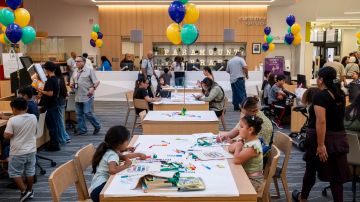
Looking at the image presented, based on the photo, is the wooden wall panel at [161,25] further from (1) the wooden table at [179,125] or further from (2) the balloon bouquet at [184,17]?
(1) the wooden table at [179,125]

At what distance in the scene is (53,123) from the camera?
6801 mm

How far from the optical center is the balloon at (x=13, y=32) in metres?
7.18

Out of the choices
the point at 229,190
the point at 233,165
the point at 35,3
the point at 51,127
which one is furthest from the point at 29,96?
the point at 35,3

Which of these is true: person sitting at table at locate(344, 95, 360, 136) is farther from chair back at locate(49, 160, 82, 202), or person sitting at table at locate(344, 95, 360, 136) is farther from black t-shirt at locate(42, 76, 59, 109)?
black t-shirt at locate(42, 76, 59, 109)

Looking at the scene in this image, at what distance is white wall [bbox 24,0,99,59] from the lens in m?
16.1

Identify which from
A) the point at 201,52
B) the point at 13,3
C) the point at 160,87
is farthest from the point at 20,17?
the point at 201,52

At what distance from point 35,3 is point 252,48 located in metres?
9.09

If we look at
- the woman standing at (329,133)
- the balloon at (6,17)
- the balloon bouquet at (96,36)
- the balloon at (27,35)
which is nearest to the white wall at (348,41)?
the balloon bouquet at (96,36)

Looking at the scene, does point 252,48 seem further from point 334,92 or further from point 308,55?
point 334,92

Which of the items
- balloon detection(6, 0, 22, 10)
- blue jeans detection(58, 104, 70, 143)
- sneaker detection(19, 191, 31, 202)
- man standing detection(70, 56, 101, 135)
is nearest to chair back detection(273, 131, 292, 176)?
sneaker detection(19, 191, 31, 202)

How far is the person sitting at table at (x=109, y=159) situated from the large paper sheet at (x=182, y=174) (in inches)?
5.1

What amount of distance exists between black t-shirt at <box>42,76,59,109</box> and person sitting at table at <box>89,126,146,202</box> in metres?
3.79

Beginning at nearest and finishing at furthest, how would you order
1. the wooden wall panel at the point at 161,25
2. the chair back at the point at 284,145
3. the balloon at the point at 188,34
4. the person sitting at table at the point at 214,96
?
the chair back at the point at 284,145 < the person sitting at table at the point at 214,96 < the balloon at the point at 188,34 < the wooden wall panel at the point at 161,25

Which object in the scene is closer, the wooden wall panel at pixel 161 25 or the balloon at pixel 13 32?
the balloon at pixel 13 32
